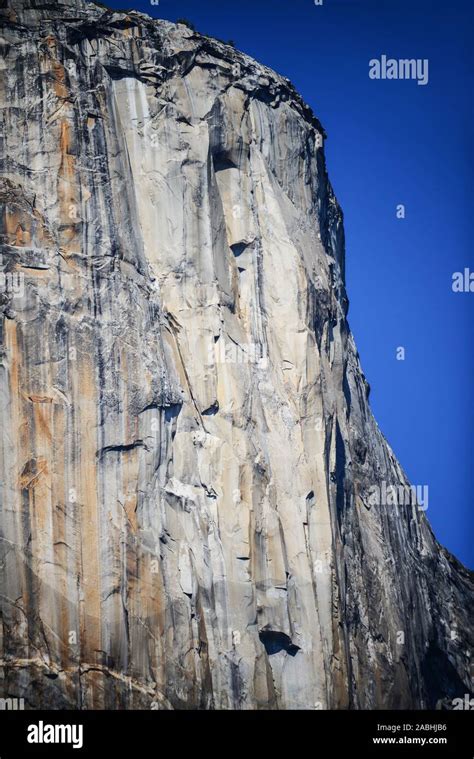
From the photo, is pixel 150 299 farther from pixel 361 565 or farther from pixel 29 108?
pixel 361 565

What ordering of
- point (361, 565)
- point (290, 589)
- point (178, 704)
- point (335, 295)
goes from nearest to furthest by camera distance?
point (178, 704)
point (290, 589)
point (361, 565)
point (335, 295)
